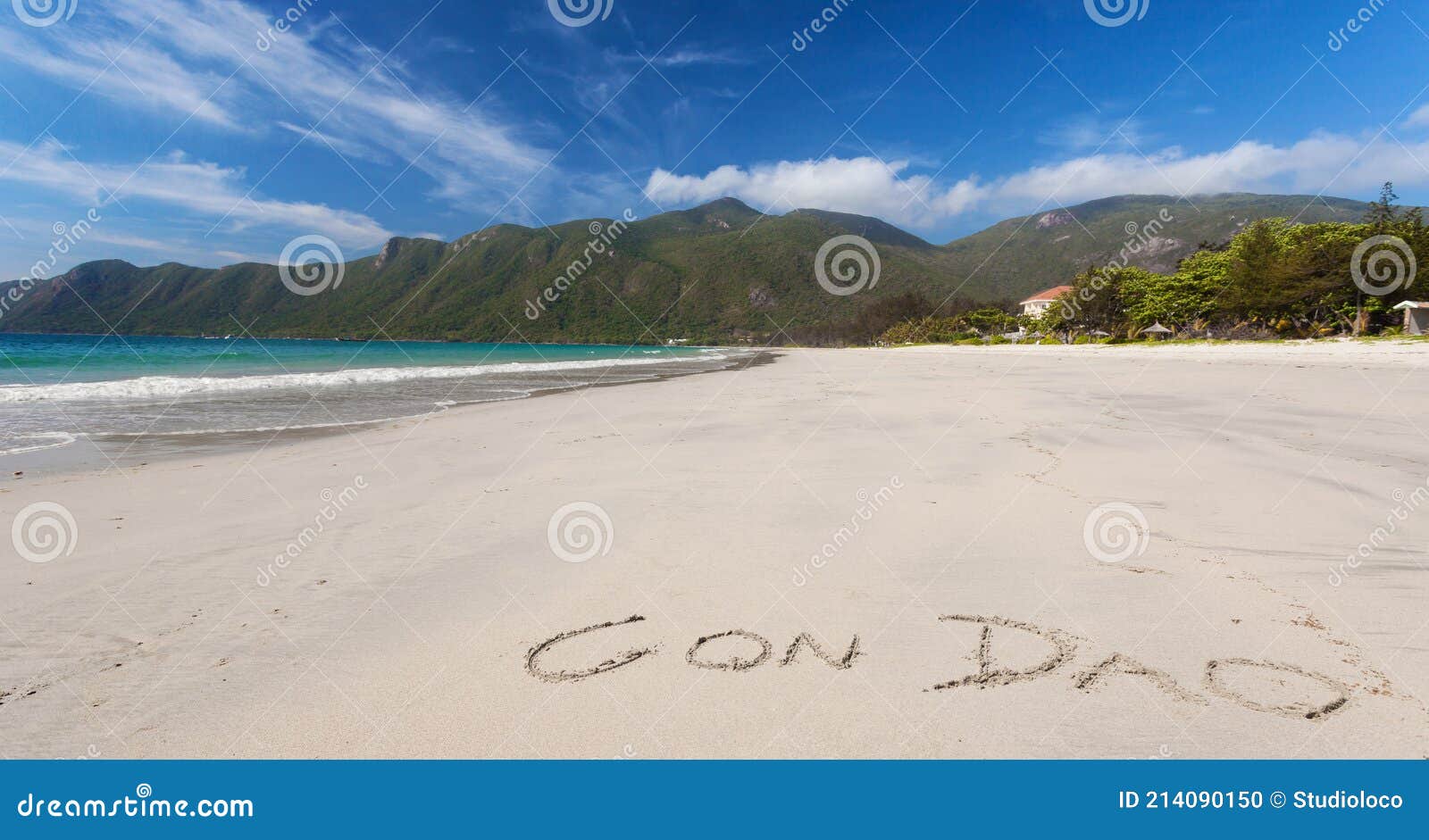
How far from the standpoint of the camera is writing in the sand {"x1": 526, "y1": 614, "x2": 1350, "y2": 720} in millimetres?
2443

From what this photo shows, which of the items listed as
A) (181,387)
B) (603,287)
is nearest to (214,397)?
(181,387)

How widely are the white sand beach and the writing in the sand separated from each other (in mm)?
16

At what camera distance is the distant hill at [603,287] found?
11944 centimetres

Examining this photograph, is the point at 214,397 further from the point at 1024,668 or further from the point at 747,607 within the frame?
the point at 1024,668

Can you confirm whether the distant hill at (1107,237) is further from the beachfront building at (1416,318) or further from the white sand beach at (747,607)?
the white sand beach at (747,607)

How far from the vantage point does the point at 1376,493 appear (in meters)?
5.20

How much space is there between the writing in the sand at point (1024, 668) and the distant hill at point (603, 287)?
372 ft

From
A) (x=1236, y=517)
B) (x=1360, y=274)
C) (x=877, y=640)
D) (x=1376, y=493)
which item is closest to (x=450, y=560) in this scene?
(x=877, y=640)

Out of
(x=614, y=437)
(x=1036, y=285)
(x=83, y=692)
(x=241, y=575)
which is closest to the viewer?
(x=83, y=692)

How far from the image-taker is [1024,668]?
270 cm

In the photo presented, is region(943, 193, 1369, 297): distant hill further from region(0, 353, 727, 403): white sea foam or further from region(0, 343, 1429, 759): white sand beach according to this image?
region(0, 343, 1429, 759): white sand beach

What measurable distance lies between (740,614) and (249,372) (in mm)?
32051

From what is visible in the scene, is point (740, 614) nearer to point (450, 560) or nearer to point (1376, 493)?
point (450, 560)

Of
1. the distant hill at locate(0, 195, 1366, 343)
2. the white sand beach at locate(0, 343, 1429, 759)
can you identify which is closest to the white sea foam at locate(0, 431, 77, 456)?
the white sand beach at locate(0, 343, 1429, 759)
